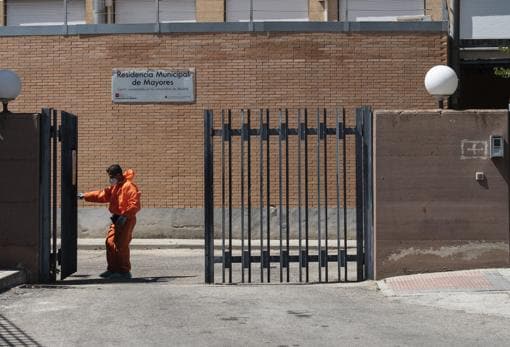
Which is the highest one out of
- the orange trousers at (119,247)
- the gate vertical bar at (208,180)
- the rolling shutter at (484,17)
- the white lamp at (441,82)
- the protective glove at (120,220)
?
the rolling shutter at (484,17)

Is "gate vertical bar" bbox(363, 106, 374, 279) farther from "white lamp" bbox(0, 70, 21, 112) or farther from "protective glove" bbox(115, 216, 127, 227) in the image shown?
"white lamp" bbox(0, 70, 21, 112)

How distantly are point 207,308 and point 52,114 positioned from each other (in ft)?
14.6

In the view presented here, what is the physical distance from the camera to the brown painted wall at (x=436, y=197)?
38.1 feet

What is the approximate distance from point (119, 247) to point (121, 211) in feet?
1.70

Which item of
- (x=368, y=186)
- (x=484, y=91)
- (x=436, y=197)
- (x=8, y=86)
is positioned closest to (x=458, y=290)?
(x=436, y=197)

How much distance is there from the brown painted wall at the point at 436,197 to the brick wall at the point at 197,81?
7.86 m

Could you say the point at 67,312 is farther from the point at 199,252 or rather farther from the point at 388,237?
the point at 199,252

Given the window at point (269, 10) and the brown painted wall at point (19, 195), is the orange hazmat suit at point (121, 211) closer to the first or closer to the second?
the brown painted wall at point (19, 195)

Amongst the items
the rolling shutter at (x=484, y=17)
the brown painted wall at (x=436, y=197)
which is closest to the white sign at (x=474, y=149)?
the brown painted wall at (x=436, y=197)

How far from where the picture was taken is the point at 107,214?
65.5ft

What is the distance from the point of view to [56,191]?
12.0 m

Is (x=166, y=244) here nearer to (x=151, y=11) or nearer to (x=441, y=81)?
(x=151, y=11)

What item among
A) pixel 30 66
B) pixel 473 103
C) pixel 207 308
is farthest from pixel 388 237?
pixel 473 103

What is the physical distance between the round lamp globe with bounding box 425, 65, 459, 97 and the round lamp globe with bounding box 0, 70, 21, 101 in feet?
18.0
